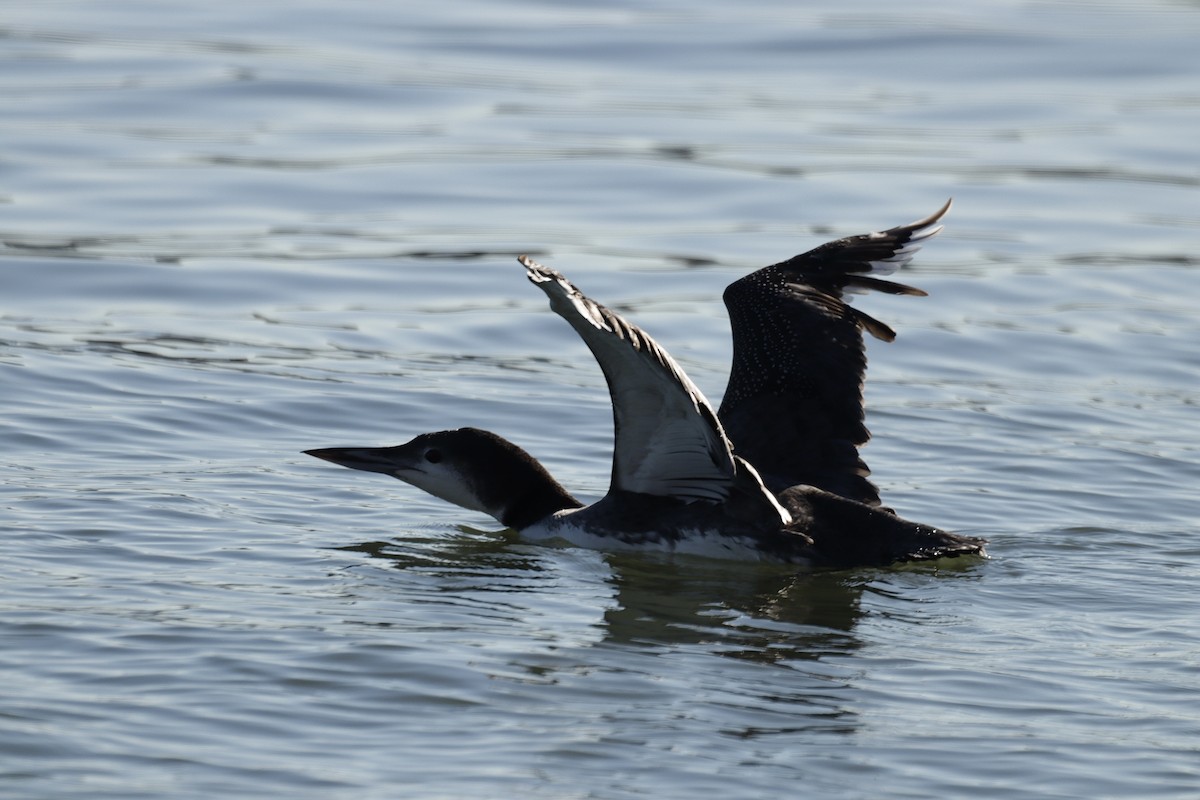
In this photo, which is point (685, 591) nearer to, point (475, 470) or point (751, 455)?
point (751, 455)

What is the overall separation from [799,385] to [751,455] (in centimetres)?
40

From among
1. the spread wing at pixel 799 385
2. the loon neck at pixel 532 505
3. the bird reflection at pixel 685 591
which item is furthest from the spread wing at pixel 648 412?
the spread wing at pixel 799 385

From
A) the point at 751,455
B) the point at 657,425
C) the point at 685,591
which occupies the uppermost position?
the point at 657,425

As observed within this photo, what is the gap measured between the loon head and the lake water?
0.75 ft

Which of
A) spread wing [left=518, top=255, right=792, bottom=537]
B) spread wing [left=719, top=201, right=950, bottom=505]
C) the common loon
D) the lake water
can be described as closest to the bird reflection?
the lake water

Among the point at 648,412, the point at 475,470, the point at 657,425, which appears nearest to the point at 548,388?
the point at 475,470

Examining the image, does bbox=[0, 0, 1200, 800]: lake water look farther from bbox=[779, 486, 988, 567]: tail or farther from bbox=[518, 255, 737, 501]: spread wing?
bbox=[518, 255, 737, 501]: spread wing

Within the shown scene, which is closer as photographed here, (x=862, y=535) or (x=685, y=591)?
(x=685, y=591)

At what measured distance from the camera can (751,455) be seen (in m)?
9.13

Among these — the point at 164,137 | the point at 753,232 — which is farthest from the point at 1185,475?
the point at 164,137

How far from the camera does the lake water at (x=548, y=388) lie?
6020 millimetres

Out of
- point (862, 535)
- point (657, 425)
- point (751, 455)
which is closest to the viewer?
point (657, 425)

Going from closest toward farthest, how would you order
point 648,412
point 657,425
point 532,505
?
point 648,412 → point 657,425 → point 532,505

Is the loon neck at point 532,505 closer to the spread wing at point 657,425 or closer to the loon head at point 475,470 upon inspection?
the loon head at point 475,470
